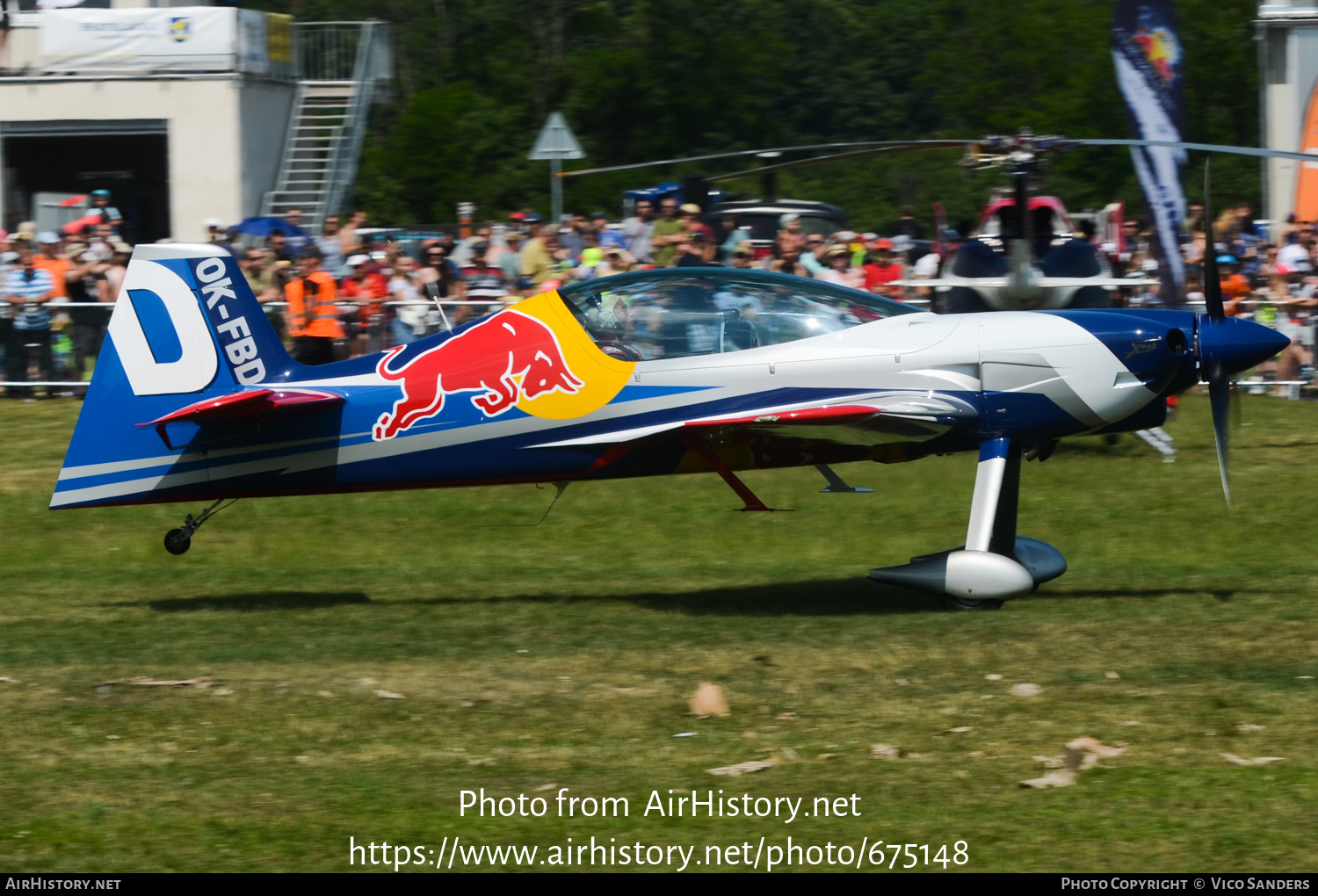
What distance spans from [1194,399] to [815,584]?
6.79m

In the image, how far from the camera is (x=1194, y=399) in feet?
50.2

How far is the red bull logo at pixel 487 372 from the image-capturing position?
361 inches

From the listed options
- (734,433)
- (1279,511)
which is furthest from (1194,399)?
(734,433)

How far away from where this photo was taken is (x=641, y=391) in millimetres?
9078

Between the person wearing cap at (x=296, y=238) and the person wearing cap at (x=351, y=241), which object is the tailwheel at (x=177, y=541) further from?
the person wearing cap at (x=296, y=238)

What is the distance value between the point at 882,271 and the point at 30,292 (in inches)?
361

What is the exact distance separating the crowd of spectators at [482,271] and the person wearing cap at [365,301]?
0.04 ft

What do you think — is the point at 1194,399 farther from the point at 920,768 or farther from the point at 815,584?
the point at 920,768

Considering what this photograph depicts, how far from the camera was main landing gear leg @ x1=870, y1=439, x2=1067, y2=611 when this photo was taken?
348 inches

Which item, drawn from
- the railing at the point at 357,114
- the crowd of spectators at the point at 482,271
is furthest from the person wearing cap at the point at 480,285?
the railing at the point at 357,114

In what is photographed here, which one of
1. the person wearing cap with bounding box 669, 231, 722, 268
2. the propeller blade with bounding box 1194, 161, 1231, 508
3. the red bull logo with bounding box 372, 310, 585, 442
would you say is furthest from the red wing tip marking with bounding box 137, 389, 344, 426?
the person wearing cap with bounding box 669, 231, 722, 268

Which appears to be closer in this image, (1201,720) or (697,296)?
(1201,720)

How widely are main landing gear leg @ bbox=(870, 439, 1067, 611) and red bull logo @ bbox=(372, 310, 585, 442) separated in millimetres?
2255

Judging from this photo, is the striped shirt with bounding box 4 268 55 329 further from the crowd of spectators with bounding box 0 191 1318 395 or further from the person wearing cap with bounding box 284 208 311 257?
the person wearing cap with bounding box 284 208 311 257
